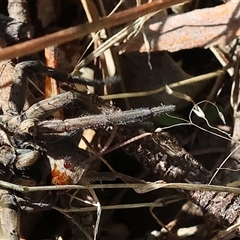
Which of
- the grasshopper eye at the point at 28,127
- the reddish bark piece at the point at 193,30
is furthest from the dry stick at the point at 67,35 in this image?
the reddish bark piece at the point at 193,30

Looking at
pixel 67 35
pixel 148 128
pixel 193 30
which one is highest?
pixel 67 35

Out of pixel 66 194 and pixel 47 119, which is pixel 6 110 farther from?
pixel 66 194

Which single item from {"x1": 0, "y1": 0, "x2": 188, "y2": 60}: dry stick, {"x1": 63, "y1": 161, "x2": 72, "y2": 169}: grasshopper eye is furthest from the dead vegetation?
{"x1": 0, "y1": 0, "x2": 188, "y2": 60}: dry stick

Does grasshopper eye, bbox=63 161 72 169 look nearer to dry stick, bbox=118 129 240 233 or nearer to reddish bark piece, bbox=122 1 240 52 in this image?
dry stick, bbox=118 129 240 233

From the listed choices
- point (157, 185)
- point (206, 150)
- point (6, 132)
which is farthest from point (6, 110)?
point (206, 150)

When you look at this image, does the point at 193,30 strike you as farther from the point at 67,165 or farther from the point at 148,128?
the point at 67,165

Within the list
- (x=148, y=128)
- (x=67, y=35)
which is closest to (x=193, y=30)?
(x=148, y=128)

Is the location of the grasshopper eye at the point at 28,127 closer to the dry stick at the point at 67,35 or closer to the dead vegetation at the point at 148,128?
the dead vegetation at the point at 148,128

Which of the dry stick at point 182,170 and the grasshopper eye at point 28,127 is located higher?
the grasshopper eye at point 28,127

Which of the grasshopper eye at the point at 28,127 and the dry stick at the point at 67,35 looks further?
the grasshopper eye at the point at 28,127

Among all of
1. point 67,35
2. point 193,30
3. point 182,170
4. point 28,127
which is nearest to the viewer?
point 67,35
